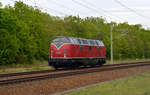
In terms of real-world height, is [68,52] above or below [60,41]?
below

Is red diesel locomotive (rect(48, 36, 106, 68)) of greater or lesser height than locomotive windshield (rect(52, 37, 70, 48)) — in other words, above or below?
below

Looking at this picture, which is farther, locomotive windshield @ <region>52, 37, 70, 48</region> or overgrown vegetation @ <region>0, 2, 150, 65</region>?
overgrown vegetation @ <region>0, 2, 150, 65</region>

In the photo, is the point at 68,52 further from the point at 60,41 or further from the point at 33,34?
the point at 33,34

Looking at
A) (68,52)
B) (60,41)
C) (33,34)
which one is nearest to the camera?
(68,52)

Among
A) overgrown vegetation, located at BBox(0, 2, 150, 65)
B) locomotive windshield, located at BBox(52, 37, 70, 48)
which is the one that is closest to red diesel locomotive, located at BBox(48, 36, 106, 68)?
locomotive windshield, located at BBox(52, 37, 70, 48)

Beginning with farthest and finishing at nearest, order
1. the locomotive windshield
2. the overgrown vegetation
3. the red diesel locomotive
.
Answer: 1. the overgrown vegetation
2. the locomotive windshield
3. the red diesel locomotive

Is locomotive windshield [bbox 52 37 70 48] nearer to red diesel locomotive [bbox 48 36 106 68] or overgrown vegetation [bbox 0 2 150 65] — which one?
red diesel locomotive [bbox 48 36 106 68]

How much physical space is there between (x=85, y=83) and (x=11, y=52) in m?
18.7

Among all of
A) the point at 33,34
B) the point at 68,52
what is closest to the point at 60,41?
the point at 68,52

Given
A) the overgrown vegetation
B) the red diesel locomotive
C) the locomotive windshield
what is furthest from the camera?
the overgrown vegetation

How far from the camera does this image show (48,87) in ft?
43.3

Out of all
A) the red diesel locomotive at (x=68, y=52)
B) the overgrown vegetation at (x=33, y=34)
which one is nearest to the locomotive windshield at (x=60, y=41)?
the red diesel locomotive at (x=68, y=52)

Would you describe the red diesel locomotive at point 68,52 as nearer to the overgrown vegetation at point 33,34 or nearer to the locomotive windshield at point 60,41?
the locomotive windshield at point 60,41

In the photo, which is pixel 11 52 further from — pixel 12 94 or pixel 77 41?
pixel 12 94
